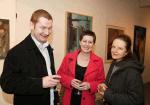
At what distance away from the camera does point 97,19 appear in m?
5.09

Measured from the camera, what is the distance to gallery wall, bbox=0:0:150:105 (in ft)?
10.2

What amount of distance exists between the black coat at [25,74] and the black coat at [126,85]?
68 centimetres

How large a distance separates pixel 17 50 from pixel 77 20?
2.58 meters

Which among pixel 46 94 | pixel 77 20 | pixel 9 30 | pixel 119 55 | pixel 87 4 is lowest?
pixel 46 94

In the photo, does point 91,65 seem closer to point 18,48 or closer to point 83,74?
point 83,74

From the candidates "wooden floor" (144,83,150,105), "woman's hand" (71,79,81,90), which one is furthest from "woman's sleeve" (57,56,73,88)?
"wooden floor" (144,83,150,105)

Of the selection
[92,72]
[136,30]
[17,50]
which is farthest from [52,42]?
[136,30]

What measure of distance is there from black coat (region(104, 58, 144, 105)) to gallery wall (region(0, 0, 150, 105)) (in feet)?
5.17

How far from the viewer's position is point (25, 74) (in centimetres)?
195

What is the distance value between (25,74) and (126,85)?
0.99m

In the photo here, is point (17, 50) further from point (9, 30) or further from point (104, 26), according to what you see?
point (104, 26)

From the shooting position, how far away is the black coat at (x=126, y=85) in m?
2.09

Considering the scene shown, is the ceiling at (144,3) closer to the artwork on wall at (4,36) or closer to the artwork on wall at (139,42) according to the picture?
the artwork on wall at (139,42)

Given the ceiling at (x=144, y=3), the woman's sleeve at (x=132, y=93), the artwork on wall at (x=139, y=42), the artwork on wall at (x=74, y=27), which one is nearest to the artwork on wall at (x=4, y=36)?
the artwork on wall at (x=74, y=27)
